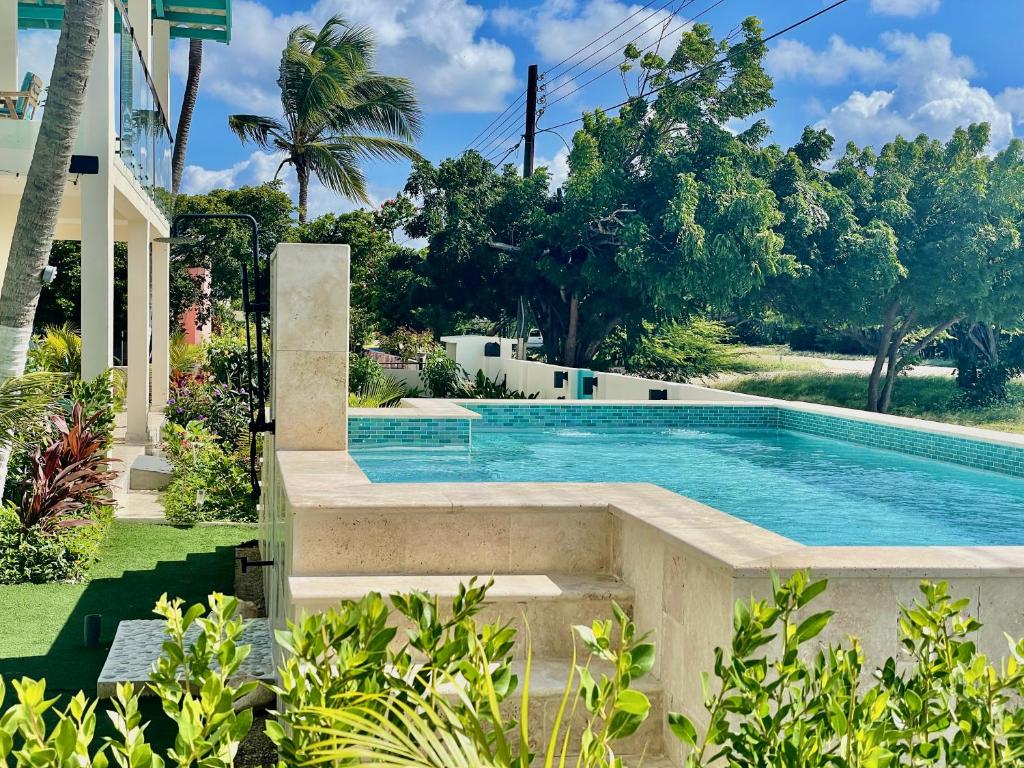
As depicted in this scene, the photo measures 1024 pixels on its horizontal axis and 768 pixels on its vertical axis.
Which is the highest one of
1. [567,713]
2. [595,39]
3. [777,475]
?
[595,39]

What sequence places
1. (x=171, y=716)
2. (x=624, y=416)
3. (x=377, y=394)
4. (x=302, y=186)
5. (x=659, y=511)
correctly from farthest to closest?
(x=302, y=186) < (x=377, y=394) < (x=624, y=416) < (x=659, y=511) < (x=171, y=716)

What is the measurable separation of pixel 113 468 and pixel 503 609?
734 centimetres

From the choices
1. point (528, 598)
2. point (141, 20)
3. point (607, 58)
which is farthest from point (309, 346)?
point (607, 58)

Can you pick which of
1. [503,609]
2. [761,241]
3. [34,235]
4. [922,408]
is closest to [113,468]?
[34,235]

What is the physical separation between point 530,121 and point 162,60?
9.89 meters

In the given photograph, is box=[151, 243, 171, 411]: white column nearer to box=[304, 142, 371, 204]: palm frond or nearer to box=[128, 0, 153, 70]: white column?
box=[128, 0, 153, 70]: white column

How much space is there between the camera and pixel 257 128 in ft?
90.5

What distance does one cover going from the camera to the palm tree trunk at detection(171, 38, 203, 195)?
75.0 ft

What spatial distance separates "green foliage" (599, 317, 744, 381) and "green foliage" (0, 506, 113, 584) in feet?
62.3

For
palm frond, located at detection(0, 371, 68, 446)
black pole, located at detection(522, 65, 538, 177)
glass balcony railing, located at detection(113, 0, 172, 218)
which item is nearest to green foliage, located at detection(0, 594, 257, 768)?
palm frond, located at detection(0, 371, 68, 446)

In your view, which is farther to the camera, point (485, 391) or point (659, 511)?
point (485, 391)

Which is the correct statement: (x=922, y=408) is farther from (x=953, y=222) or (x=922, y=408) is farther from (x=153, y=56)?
(x=153, y=56)

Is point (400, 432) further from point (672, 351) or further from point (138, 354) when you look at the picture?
point (672, 351)

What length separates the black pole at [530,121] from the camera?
24547 mm
